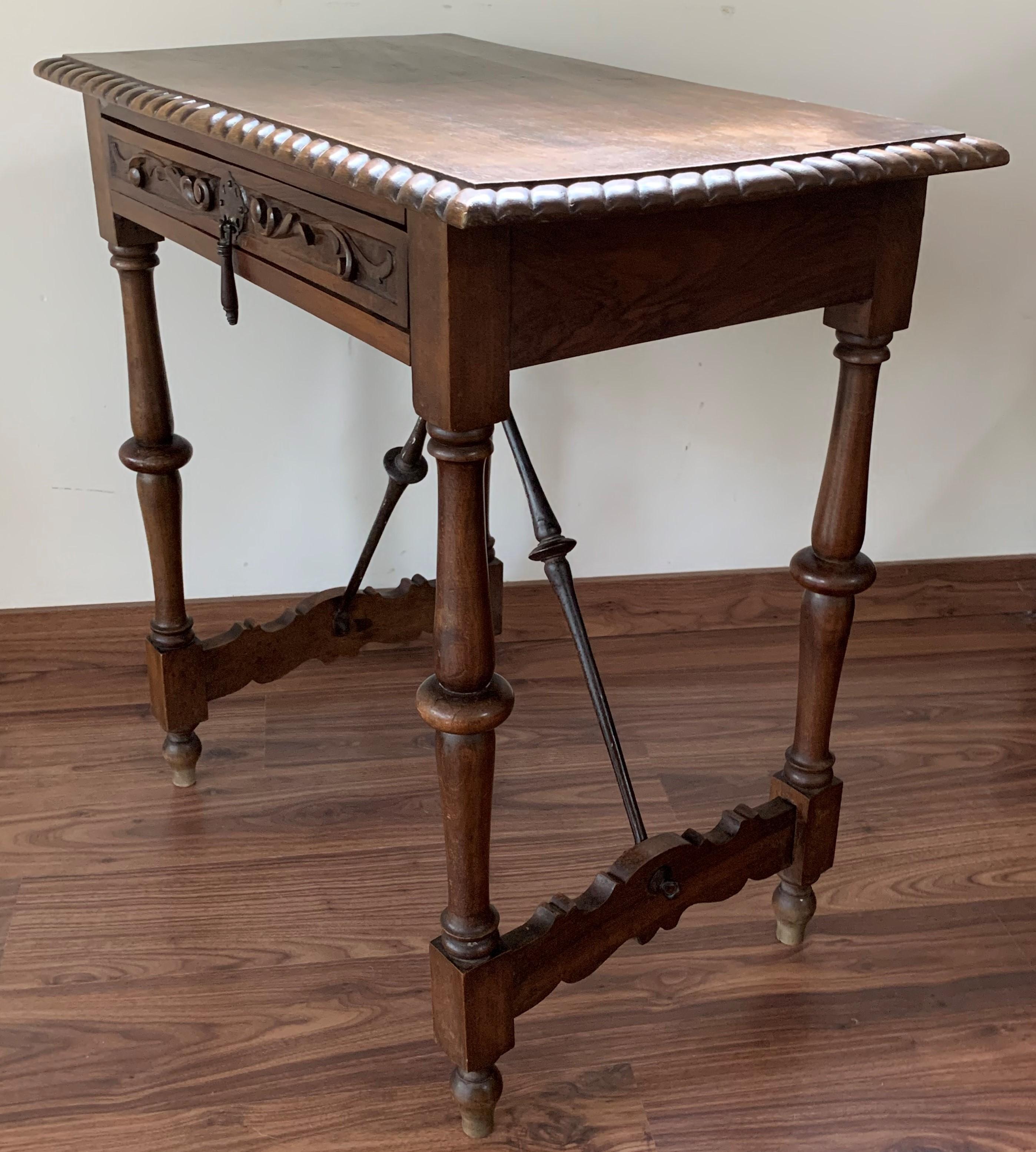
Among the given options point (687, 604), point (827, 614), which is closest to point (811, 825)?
point (827, 614)

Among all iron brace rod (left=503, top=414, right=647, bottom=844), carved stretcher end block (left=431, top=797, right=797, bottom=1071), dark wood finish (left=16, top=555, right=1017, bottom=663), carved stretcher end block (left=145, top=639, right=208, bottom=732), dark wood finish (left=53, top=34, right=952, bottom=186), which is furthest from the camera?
dark wood finish (left=16, top=555, right=1017, bottom=663)

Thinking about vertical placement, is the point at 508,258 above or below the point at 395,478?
above

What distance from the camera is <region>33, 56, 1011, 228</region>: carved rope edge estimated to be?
0.86 meters

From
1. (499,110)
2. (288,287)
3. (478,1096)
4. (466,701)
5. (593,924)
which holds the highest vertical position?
(499,110)

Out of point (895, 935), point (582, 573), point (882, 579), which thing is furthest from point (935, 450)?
point (895, 935)

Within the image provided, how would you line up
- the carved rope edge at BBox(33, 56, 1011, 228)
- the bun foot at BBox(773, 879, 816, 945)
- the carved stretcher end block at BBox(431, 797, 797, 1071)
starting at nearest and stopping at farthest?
the carved rope edge at BBox(33, 56, 1011, 228)
the carved stretcher end block at BBox(431, 797, 797, 1071)
the bun foot at BBox(773, 879, 816, 945)

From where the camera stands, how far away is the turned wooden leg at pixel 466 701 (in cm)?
99

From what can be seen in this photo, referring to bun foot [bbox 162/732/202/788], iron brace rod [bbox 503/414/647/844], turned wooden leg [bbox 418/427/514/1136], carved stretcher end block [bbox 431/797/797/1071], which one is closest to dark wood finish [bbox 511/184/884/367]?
turned wooden leg [bbox 418/427/514/1136]

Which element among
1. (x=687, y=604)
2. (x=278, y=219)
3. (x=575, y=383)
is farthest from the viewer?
(x=687, y=604)

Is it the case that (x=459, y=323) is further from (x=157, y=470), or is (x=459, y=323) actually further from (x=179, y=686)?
(x=179, y=686)

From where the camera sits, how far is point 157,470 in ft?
5.16

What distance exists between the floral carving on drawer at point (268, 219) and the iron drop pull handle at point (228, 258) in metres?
0.01

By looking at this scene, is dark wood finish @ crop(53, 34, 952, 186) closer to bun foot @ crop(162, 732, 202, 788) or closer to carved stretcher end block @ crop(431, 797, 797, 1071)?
carved stretcher end block @ crop(431, 797, 797, 1071)

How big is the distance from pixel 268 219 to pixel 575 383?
0.85 meters
